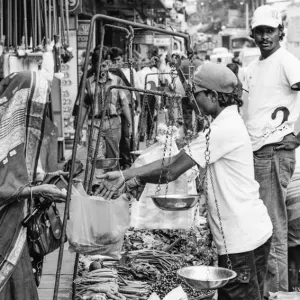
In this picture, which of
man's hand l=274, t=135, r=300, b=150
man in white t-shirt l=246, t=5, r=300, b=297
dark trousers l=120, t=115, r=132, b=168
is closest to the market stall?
man in white t-shirt l=246, t=5, r=300, b=297

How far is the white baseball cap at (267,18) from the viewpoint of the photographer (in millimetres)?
5625

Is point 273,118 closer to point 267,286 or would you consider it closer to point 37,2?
point 267,286

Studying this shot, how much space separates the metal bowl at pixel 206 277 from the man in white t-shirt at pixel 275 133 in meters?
1.36

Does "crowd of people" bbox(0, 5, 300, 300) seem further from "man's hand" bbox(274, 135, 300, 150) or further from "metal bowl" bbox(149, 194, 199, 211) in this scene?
"man's hand" bbox(274, 135, 300, 150)

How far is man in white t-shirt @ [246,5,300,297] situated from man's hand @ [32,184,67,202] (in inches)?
85.2

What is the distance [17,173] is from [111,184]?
23.9 inches

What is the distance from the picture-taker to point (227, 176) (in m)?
4.20

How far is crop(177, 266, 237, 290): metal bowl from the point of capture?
3.99 meters

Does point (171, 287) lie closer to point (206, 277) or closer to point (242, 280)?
point (206, 277)

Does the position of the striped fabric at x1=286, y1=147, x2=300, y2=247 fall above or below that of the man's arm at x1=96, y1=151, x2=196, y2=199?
below

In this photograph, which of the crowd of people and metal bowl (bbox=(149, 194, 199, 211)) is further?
metal bowl (bbox=(149, 194, 199, 211))

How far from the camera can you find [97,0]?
59.7 feet

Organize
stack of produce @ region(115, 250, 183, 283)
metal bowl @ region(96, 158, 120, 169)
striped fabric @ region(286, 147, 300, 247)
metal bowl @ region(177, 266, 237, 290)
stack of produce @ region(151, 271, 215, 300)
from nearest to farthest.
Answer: metal bowl @ region(177, 266, 237, 290) → stack of produce @ region(151, 271, 215, 300) → striped fabric @ region(286, 147, 300, 247) → stack of produce @ region(115, 250, 183, 283) → metal bowl @ region(96, 158, 120, 169)

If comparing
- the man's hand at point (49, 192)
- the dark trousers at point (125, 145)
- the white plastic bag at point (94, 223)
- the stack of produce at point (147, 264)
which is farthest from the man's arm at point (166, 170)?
the dark trousers at point (125, 145)
